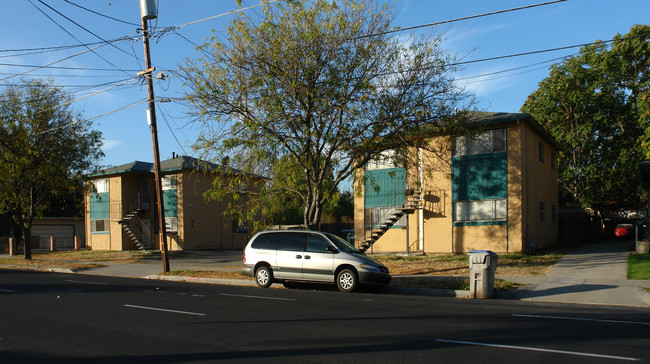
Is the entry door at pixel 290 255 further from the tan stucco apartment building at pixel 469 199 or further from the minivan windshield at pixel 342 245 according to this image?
the tan stucco apartment building at pixel 469 199

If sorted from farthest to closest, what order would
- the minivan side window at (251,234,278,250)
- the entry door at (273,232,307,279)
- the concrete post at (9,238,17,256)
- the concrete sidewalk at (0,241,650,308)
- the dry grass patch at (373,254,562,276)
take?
the concrete post at (9,238,17,256) < the dry grass patch at (373,254,562,276) < the minivan side window at (251,234,278,250) < the entry door at (273,232,307,279) < the concrete sidewalk at (0,241,650,308)

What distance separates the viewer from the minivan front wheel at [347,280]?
14047 mm

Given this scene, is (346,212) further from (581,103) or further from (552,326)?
(552,326)

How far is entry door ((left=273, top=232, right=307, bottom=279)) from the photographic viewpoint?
14938mm

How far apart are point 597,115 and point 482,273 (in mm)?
26682

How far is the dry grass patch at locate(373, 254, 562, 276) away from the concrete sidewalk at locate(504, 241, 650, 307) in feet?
2.64

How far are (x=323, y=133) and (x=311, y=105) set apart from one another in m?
1.20

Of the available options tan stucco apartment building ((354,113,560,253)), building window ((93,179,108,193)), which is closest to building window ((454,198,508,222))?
tan stucco apartment building ((354,113,560,253))

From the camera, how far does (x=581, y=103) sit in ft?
114

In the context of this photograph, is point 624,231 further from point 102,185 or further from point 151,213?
point 102,185

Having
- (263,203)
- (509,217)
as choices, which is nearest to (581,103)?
(509,217)

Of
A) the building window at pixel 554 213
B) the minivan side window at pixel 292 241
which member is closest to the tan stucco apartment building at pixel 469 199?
the building window at pixel 554 213

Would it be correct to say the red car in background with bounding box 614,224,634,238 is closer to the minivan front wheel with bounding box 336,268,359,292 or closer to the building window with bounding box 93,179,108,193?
the minivan front wheel with bounding box 336,268,359,292

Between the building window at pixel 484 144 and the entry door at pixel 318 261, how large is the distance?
11.0 metres
